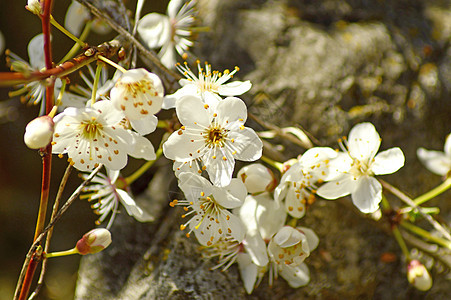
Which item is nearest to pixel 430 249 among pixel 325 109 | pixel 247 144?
pixel 325 109

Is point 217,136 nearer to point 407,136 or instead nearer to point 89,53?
point 89,53

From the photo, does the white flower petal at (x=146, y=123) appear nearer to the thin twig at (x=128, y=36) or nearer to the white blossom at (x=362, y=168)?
the thin twig at (x=128, y=36)

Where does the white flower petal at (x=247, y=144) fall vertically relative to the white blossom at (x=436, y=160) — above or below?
above

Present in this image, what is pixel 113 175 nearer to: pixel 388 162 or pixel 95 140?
pixel 95 140

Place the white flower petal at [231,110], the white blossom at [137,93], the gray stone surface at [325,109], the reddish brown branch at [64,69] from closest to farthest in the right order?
the reddish brown branch at [64,69] → the white blossom at [137,93] → the white flower petal at [231,110] → the gray stone surface at [325,109]

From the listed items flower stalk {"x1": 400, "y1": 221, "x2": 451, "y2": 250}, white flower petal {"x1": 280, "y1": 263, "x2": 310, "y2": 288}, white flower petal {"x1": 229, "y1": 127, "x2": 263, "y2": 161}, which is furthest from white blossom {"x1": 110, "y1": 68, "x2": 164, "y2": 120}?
flower stalk {"x1": 400, "y1": 221, "x2": 451, "y2": 250}

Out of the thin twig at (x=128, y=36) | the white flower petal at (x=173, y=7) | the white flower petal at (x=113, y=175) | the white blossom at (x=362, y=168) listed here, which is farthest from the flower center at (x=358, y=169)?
the white flower petal at (x=173, y=7)
